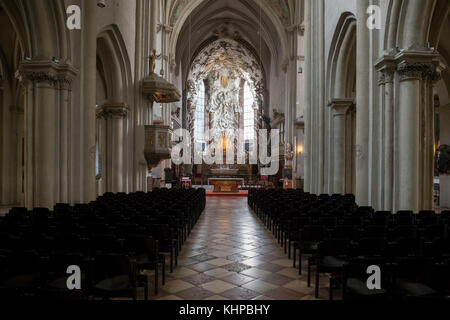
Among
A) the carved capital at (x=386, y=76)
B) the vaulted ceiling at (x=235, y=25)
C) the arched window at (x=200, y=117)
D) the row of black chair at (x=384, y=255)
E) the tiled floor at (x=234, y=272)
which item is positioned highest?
the vaulted ceiling at (x=235, y=25)

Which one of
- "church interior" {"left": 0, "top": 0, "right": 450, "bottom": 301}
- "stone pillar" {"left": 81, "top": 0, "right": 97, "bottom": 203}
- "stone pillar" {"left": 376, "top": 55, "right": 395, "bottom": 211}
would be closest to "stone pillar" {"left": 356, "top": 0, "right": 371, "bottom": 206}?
"church interior" {"left": 0, "top": 0, "right": 450, "bottom": 301}

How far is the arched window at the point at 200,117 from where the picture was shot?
3869 cm

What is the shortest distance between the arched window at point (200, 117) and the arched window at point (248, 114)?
16.7ft

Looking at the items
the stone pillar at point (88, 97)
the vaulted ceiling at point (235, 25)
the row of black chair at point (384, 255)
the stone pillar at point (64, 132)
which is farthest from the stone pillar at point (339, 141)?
the vaulted ceiling at point (235, 25)

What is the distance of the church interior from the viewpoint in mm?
3941

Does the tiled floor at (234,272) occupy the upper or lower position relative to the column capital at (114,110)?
lower

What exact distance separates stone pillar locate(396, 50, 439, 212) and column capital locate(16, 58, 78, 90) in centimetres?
898

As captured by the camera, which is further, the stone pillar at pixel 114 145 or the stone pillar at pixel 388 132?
the stone pillar at pixel 114 145

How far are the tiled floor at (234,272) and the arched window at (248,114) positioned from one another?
2968 centimetres

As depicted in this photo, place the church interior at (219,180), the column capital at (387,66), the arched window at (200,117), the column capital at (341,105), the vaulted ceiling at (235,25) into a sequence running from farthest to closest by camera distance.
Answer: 1. the arched window at (200,117)
2. the vaulted ceiling at (235,25)
3. the column capital at (341,105)
4. the column capital at (387,66)
5. the church interior at (219,180)

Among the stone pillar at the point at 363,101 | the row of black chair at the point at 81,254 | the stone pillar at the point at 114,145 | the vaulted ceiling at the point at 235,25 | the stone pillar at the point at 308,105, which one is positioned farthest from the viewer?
the vaulted ceiling at the point at 235,25

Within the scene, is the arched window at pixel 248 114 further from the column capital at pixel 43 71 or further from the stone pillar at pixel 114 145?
the column capital at pixel 43 71

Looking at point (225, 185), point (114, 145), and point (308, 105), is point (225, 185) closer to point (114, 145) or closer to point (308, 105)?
point (308, 105)

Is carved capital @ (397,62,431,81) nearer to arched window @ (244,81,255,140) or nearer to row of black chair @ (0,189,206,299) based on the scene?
row of black chair @ (0,189,206,299)
